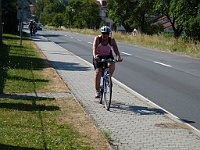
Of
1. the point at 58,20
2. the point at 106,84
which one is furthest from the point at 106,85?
the point at 58,20

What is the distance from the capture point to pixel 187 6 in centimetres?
3953

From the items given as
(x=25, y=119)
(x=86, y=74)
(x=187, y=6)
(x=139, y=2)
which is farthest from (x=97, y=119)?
(x=139, y=2)

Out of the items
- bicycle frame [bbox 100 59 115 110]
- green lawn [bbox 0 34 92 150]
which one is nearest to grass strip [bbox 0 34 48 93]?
green lawn [bbox 0 34 92 150]

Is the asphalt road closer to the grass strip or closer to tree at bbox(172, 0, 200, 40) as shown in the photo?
the grass strip

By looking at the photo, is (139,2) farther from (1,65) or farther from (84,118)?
(84,118)

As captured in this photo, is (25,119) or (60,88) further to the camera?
(60,88)

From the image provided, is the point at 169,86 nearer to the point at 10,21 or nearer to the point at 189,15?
the point at 189,15

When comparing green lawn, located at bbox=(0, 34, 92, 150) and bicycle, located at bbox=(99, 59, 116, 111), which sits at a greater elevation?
bicycle, located at bbox=(99, 59, 116, 111)

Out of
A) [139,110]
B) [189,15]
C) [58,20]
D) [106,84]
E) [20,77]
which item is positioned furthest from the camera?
[58,20]

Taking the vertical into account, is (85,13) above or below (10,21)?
above

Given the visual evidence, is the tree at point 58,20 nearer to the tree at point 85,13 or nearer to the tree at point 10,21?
the tree at point 85,13

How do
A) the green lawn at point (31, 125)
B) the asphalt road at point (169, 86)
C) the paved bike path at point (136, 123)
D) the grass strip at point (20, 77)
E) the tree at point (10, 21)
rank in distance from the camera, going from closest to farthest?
the green lawn at point (31, 125), the paved bike path at point (136, 123), the asphalt road at point (169, 86), the grass strip at point (20, 77), the tree at point (10, 21)

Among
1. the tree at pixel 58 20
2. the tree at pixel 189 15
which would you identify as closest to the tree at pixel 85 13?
the tree at pixel 58 20

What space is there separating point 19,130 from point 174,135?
2571 mm
